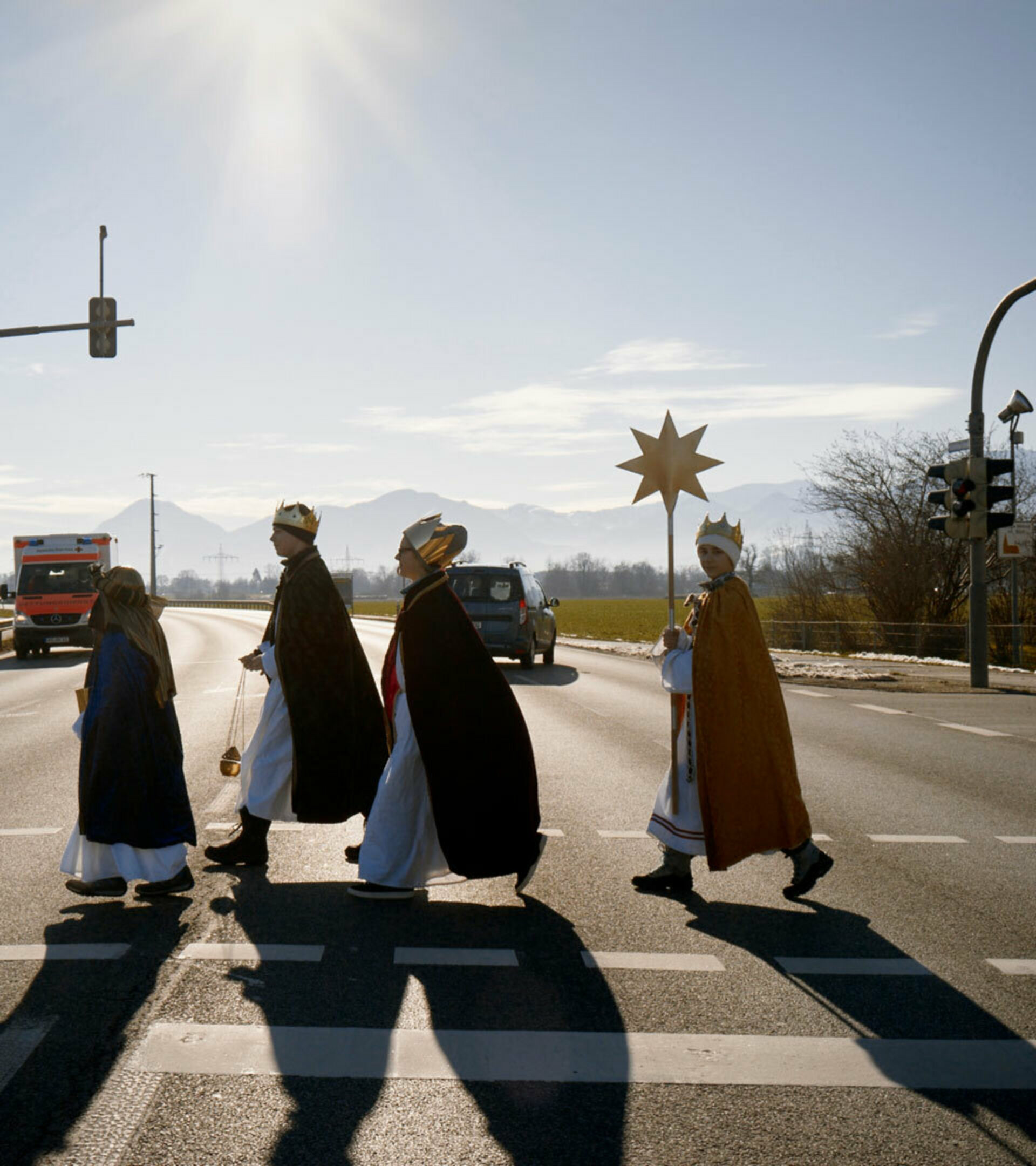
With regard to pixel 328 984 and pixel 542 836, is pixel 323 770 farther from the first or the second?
pixel 328 984

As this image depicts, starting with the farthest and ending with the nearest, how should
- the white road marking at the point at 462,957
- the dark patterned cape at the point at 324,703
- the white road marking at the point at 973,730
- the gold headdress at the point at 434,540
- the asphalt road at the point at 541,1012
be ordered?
the white road marking at the point at 973,730, the dark patterned cape at the point at 324,703, the gold headdress at the point at 434,540, the white road marking at the point at 462,957, the asphalt road at the point at 541,1012

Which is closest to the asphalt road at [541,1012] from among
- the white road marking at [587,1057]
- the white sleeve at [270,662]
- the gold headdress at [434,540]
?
the white road marking at [587,1057]

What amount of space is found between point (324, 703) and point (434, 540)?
1.19 metres

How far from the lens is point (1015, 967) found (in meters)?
4.80

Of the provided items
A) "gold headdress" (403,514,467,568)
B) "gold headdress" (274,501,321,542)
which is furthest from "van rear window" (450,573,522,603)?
"gold headdress" (403,514,467,568)

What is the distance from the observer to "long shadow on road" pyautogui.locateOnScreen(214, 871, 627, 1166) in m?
3.25

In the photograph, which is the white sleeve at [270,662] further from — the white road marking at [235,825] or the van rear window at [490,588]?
the van rear window at [490,588]

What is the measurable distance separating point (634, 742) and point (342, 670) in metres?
6.32

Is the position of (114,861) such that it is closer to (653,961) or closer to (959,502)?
(653,961)

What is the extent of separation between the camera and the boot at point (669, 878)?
608 cm

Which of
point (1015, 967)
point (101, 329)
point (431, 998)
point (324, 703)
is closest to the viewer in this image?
point (431, 998)

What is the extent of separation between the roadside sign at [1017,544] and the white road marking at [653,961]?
18.0m

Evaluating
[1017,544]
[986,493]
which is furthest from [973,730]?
[1017,544]

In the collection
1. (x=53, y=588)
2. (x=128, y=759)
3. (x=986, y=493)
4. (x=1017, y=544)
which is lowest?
(x=128, y=759)
